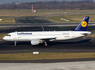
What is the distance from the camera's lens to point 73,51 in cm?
3872

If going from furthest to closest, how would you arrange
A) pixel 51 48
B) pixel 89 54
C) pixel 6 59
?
pixel 51 48 → pixel 89 54 → pixel 6 59

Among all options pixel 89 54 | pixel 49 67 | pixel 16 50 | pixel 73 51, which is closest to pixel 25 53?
pixel 16 50

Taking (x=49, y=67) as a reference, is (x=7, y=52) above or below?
below

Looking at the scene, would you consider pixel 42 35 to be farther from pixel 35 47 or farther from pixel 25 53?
pixel 25 53

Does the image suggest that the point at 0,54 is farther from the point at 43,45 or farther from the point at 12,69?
the point at 12,69

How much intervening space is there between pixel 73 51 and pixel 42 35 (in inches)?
405

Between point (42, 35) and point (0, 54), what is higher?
point (42, 35)

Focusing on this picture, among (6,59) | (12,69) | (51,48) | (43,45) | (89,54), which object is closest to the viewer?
(12,69)

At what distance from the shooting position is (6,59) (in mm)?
33250

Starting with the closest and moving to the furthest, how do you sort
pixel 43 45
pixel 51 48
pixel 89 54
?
1. pixel 89 54
2. pixel 51 48
3. pixel 43 45

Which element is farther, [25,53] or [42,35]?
[42,35]

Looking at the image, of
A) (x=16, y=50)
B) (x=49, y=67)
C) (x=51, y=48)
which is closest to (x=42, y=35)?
(x=51, y=48)

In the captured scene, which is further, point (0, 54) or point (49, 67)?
point (0, 54)

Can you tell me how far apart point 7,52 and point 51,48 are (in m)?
11.5
